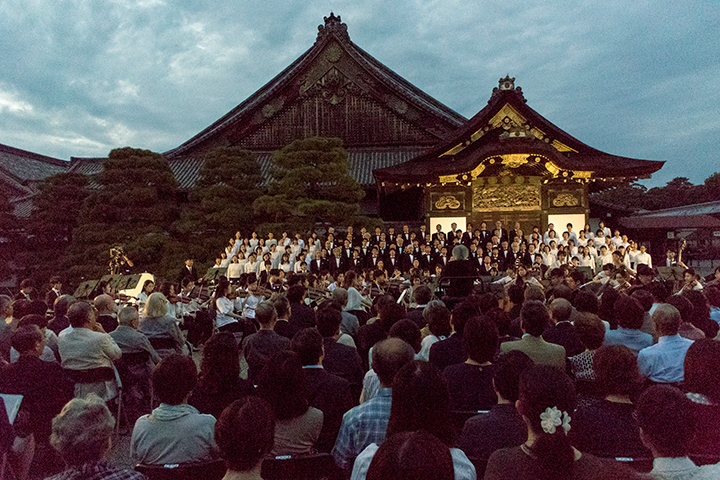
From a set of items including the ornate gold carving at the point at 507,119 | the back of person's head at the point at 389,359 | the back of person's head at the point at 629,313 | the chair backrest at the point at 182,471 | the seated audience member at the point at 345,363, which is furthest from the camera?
the ornate gold carving at the point at 507,119

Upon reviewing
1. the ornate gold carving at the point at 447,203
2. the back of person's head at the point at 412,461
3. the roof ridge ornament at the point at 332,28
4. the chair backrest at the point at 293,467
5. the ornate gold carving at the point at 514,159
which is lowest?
the chair backrest at the point at 293,467

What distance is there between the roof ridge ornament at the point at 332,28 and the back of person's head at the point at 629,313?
19907 mm

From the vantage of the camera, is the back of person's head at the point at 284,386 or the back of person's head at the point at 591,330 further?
the back of person's head at the point at 591,330

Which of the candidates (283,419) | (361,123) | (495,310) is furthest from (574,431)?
(361,123)

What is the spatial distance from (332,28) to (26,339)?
66.9ft


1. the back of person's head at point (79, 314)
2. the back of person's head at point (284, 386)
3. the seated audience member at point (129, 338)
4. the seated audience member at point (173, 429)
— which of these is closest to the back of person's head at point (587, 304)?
the back of person's head at point (284, 386)

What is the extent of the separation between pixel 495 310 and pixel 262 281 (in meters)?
8.73

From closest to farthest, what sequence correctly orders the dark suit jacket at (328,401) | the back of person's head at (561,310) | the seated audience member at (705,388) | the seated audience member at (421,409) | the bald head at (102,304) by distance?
1. the seated audience member at (421,409)
2. the seated audience member at (705,388)
3. the dark suit jacket at (328,401)
4. the back of person's head at (561,310)
5. the bald head at (102,304)

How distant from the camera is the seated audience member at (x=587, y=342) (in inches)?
127

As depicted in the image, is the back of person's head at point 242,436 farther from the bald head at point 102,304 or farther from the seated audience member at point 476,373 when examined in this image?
the bald head at point 102,304

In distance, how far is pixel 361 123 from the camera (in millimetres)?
20984

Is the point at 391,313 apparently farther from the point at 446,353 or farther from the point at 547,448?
the point at 547,448

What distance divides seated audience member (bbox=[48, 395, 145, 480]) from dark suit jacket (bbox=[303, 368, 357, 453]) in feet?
3.74

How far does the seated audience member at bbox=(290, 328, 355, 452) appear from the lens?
279 centimetres
